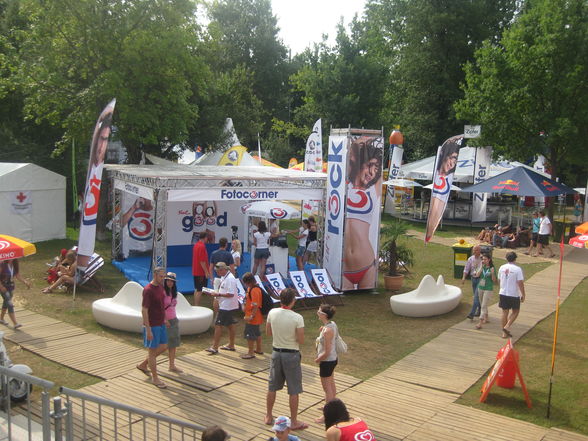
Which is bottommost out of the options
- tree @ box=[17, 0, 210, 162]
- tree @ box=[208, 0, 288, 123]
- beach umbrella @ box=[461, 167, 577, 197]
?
beach umbrella @ box=[461, 167, 577, 197]

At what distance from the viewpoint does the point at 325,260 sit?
14148 mm

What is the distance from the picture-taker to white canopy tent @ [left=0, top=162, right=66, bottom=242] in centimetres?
1797

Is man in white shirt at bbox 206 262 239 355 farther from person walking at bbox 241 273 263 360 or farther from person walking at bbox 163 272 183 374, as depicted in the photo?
person walking at bbox 163 272 183 374

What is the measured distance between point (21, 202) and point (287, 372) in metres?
14.6

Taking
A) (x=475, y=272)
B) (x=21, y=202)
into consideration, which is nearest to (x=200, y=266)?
(x=475, y=272)

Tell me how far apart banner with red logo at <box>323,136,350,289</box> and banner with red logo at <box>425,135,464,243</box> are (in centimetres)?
231

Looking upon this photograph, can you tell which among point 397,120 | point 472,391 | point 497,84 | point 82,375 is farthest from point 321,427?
point 397,120

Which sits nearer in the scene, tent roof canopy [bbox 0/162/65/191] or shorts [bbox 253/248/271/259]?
shorts [bbox 253/248/271/259]

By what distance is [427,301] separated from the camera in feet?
39.7

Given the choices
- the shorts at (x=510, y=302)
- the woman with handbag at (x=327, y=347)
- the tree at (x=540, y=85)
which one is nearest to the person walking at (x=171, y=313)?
the woman with handbag at (x=327, y=347)

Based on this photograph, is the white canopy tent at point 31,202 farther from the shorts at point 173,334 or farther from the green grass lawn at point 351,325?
the shorts at point 173,334

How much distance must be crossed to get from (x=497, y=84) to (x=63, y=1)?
54.1 feet

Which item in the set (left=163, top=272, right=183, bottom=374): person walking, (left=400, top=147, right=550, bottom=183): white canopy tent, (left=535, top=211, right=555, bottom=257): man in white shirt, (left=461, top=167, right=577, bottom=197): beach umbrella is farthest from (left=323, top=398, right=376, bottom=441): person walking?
(left=400, top=147, right=550, bottom=183): white canopy tent

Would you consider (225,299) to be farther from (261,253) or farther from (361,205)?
(361,205)
